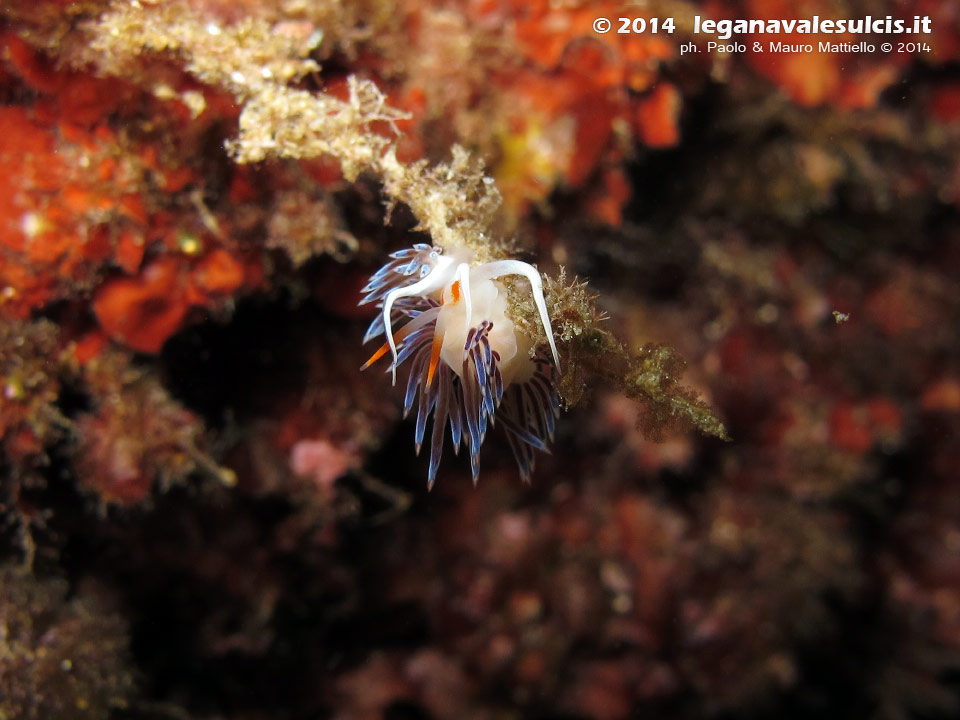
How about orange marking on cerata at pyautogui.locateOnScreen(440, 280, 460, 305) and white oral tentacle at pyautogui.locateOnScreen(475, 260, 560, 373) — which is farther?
orange marking on cerata at pyautogui.locateOnScreen(440, 280, 460, 305)

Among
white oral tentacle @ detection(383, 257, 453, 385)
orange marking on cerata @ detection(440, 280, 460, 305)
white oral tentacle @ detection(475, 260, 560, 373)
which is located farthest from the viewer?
orange marking on cerata @ detection(440, 280, 460, 305)

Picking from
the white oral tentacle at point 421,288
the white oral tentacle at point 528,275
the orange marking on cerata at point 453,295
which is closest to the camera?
the white oral tentacle at point 528,275

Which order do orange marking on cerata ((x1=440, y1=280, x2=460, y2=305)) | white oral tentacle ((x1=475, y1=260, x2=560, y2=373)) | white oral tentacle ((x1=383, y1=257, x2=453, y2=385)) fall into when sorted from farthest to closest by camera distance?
orange marking on cerata ((x1=440, y1=280, x2=460, y2=305)) → white oral tentacle ((x1=383, y1=257, x2=453, y2=385)) → white oral tentacle ((x1=475, y1=260, x2=560, y2=373))

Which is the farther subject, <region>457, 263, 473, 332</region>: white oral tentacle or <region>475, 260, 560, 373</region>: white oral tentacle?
<region>457, 263, 473, 332</region>: white oral tentacle

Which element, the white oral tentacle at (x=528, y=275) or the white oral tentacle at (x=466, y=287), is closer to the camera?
the white oral tentacle at (x=528, y=275)

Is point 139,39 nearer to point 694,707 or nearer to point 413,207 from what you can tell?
point 413,207

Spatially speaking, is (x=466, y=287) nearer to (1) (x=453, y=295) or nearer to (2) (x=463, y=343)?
(1) (x=453, y=295)
